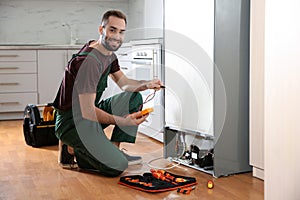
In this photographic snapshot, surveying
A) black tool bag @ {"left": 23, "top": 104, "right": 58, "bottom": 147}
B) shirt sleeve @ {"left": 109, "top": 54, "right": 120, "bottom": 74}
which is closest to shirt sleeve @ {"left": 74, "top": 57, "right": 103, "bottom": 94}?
shirt sleeve @ {"left": 109, "top": 54, "right": 120, "bottom": 74}

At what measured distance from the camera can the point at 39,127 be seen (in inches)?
153

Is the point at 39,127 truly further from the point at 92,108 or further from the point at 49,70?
the point at 49,70

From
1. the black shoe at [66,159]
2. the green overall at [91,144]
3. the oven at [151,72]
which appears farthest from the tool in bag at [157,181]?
the oven at [151,72]

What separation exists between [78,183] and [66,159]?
453 mm

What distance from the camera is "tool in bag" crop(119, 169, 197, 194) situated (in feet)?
8.54

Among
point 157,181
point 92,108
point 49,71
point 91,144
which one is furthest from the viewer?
point 49,71

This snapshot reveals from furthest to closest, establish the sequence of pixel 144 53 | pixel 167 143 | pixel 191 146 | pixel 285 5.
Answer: pixel 144 53
pixel 167 143
pixel 191 146
pixel 285 5

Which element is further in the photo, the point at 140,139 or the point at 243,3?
the point at 140,139

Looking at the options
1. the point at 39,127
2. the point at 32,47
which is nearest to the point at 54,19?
the point at 32,47

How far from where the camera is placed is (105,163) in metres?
2.94

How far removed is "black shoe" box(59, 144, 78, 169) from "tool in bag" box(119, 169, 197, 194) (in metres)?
0.52

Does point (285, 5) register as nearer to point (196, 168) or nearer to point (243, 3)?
point (243, 3)

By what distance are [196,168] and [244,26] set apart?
→ 928 mm

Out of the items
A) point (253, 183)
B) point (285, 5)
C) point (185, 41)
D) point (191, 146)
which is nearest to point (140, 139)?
point (191, 146)
